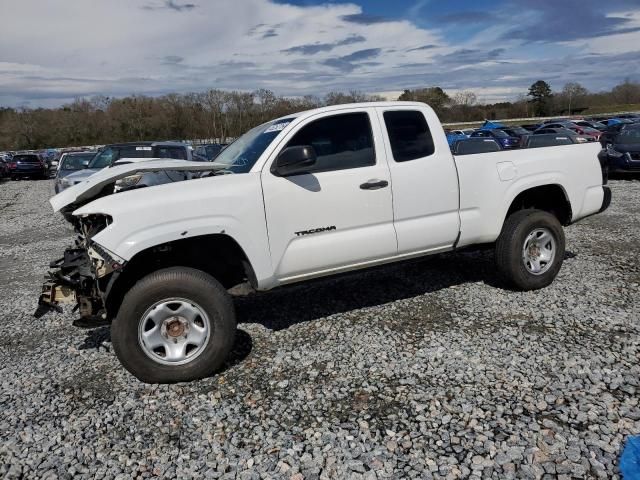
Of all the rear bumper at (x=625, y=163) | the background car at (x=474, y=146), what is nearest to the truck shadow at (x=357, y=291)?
the background car at (x=474, y=146)

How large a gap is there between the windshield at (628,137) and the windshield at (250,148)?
548 inches

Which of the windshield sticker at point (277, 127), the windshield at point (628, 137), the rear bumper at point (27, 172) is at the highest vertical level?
the rear bumper at point (27, 172)

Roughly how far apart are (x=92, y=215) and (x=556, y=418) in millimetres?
3490

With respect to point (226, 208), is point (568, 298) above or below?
below

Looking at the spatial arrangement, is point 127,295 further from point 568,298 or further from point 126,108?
point 126,108

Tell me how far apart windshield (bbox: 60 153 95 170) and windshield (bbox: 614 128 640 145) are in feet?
55.0

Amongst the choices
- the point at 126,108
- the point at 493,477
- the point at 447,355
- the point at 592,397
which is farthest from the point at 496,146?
the point at 126,108

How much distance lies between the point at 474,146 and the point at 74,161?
15.4m

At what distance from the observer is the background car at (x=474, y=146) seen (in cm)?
550

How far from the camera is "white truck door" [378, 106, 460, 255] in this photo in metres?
4.48

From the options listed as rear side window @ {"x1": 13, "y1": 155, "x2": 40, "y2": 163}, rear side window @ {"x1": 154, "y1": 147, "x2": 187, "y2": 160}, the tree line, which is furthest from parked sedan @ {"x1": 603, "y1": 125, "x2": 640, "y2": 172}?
the tree line

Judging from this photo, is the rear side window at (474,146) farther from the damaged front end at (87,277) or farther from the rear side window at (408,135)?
the damaged front end at (87,277)

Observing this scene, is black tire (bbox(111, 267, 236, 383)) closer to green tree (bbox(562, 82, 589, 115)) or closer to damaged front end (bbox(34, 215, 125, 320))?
damaged front end (bbox(34, 215, 125, 320))

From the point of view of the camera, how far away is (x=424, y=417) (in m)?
3.23
